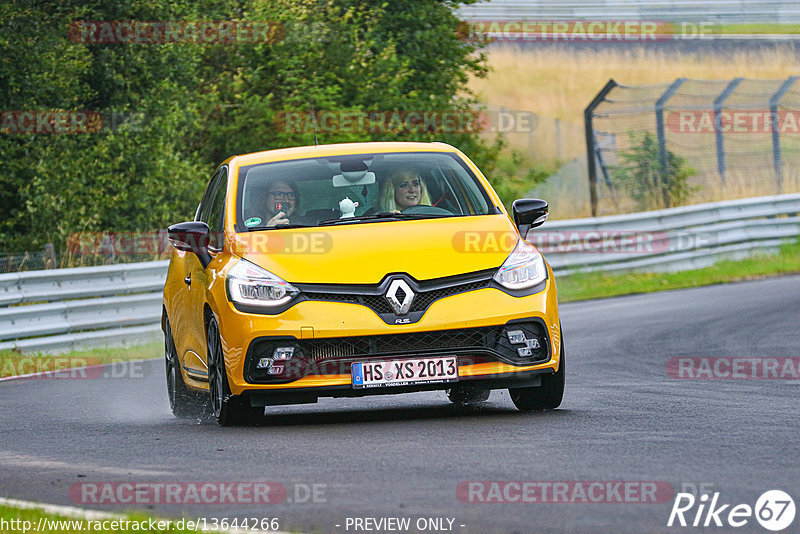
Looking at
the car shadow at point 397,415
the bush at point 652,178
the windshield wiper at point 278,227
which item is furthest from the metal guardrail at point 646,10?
the windshield wiper at point 278,227

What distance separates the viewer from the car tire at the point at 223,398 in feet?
29.5

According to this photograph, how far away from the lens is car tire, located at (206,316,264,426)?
8.98 m

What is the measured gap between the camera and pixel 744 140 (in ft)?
117

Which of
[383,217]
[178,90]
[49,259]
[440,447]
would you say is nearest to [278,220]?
[383,217]

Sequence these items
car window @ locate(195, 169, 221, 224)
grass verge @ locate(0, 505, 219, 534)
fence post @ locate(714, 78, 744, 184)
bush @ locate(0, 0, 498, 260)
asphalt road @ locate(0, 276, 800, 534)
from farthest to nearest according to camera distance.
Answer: fence post @ locate(714, 78, 744, 184), bush @ locate(0, 0, 498, 260), car window @ locate(195, 169, 221, 224), asphalt road @ locate(0, 276, 800, 534), grass verge @ locate(0, 505, 219, 534)

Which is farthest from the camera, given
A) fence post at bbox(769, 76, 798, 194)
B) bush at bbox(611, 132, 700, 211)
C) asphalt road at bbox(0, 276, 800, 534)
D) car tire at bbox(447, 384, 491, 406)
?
fence post at bbox(769, 76, 798, 194)

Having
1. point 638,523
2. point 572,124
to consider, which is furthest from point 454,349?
point 572,124

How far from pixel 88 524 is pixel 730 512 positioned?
233 centimetres

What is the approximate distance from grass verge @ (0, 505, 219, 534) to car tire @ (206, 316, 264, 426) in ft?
9.93

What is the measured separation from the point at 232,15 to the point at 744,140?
44.4ft

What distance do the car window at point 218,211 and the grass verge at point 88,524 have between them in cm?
377

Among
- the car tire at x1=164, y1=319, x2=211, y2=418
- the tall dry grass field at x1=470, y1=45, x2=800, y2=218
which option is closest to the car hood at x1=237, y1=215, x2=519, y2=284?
the car tire at x1=164, y1=319, x2=211, y2=418

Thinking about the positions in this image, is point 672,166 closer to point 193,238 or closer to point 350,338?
point 193,238

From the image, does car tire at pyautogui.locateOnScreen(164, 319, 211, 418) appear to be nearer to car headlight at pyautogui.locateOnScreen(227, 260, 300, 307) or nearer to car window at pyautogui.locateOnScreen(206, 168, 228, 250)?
car window at pyautogui.locateOnScreen(206, 168, 228, 250)
